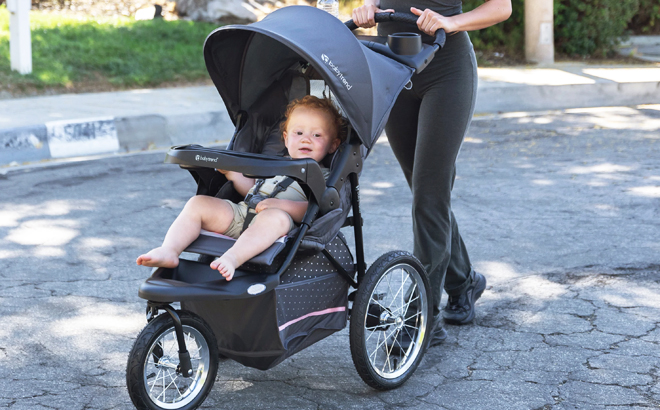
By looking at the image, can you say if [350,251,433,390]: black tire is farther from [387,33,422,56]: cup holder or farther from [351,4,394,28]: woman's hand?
[351,4,394,28]: woman's hand

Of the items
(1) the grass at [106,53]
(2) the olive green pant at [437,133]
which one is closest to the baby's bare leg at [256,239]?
(2) the olive green pant at [437,133]

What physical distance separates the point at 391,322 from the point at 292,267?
0.56 metres

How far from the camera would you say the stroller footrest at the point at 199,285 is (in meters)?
2.60

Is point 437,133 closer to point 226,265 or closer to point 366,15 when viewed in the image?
point 366,15

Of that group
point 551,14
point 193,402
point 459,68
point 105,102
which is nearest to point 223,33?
point 459,68

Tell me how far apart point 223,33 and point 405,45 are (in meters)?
0.75

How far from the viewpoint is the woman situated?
11.1 feet

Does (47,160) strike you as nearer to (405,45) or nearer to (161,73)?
(161,73)

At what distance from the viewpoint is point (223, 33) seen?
10.6 feet

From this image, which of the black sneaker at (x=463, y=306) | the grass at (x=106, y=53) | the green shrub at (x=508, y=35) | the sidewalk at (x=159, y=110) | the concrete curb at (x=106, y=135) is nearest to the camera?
the black sneaker at (x=463, y=306)

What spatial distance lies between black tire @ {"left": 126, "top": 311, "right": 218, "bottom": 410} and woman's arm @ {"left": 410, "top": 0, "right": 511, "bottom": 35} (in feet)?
5.08

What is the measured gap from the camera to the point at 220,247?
2887 millimetres

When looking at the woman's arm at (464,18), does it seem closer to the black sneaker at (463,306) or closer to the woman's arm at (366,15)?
the woman's arm at (366,15)

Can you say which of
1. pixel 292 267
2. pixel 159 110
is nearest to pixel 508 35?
pixel 159 110
